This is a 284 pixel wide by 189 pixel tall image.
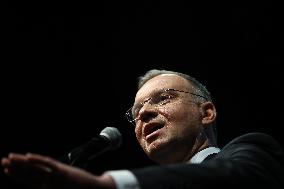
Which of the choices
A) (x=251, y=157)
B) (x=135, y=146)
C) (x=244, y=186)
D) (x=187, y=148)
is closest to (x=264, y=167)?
(x=251, y=157)

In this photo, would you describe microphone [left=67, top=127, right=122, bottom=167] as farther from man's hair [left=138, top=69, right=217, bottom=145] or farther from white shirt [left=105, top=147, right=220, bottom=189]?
man's hair [left=138, top=69, right=217, bottom=145]

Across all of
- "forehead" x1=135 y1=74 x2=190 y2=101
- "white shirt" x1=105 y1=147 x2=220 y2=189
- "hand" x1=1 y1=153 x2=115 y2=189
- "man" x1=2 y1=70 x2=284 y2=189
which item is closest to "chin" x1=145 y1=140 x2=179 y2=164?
"man" x1=2 y1=70 x2=284 y2=189

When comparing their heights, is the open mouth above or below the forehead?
below

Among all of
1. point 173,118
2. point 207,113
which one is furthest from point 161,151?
point 207,113

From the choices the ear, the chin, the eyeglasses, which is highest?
the eyeglasses

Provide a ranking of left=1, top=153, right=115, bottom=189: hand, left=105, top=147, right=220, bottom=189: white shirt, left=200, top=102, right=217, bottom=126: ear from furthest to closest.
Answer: left=200, top=102, right=217, bottom=126: ear → left=105, top=147, right=220, bottom=189: white shirt → left=1, top=153, right=115, bottom=189: hand

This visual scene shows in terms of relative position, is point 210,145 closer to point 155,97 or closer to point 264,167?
point 155,97

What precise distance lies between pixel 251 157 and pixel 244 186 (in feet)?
0.75

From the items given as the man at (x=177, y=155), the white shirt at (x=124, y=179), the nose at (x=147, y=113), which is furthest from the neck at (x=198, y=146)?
the white shirt at (x=124, y=179)

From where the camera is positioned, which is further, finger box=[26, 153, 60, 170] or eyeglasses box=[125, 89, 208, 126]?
eyeglasses box=[125, 89, 208, 126]

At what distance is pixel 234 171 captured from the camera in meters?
1.75

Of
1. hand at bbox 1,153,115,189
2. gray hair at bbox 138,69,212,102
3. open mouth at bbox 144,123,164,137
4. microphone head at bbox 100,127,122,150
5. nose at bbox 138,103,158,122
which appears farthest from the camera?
gray hair at bbox 138,69,212,102

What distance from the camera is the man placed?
1384 millimetres

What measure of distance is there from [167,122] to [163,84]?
424 millimetres
